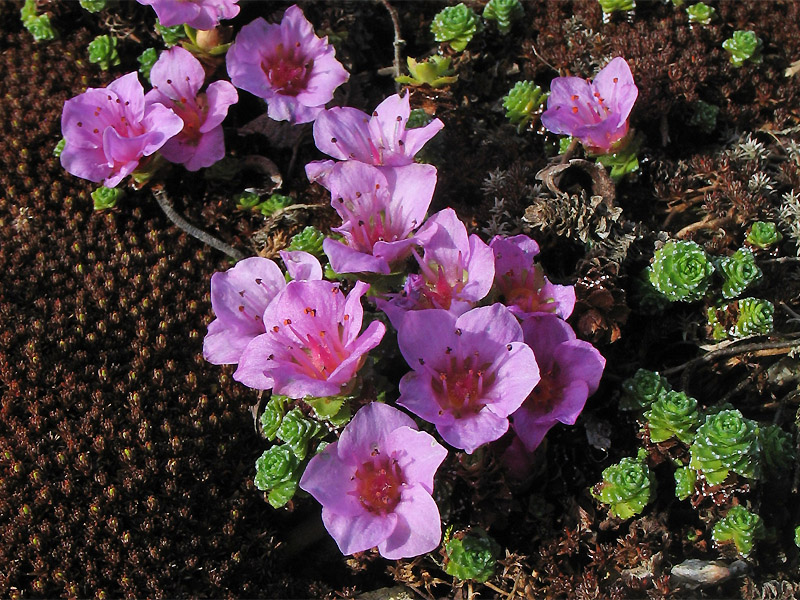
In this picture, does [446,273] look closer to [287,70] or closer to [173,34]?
[287,70]

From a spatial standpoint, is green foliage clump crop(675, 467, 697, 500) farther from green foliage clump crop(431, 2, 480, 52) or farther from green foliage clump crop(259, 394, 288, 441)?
green foliage clump crop(431, 2, 480, 52)

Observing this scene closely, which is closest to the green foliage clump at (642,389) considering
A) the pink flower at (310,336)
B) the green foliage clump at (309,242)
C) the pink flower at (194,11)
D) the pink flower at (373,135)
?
the pink flower at (310,336)

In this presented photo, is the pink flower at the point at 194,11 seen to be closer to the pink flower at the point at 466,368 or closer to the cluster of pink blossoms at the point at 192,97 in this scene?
the cluster of pink blossoms at the point at 192,97

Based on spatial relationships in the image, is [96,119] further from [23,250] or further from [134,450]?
[134,450]

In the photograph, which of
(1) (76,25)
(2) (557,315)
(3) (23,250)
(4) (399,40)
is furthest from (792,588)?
(1) (76,25)

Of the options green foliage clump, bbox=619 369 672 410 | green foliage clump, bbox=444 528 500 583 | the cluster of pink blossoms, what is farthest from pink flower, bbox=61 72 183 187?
green foliage clump, bbox=619 369 672 410

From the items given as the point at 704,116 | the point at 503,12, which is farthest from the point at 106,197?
the point at 704,116
